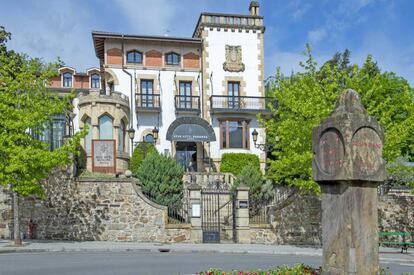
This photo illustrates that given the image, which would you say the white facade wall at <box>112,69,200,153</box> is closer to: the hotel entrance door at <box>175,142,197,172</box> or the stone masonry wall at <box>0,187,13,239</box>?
the hotel entrance door at <box>175,142,197,172</box>

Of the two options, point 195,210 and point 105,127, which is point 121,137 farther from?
point 195,210

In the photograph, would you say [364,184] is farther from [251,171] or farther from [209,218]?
[251,171]

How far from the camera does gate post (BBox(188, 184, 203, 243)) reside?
69.1 ft

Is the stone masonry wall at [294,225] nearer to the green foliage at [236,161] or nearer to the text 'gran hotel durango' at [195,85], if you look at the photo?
the green foliage at [236,161]

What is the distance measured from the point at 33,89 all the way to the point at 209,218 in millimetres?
10177

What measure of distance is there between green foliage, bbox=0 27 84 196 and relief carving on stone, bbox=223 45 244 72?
58.9 ft

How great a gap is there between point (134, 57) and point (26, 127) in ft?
57.6

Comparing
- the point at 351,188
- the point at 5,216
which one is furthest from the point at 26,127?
the point at 351,188

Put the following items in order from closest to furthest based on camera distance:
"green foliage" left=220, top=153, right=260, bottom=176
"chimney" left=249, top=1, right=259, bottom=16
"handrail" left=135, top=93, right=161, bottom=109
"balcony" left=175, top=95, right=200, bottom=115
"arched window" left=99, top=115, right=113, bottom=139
Answer: "arched window" left=99, top=115, right=113, bottom=139
"green foliage" left=220, top=153, right=260, bottom=176
"handrail" left=135, top=93, right=161, bottom=109
"balcony" left=175, top=95, right=200, bottom=115
"chimney" left=249, top=1, right=259, bottom=16

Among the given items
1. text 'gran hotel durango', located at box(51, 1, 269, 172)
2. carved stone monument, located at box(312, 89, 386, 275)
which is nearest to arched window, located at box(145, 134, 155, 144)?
text 'gran hotel durango', located at box(51, 1, 269, 172)

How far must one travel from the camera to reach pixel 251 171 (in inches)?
1062

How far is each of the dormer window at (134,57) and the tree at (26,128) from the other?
14818mm

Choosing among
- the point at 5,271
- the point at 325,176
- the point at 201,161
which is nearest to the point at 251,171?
the point at 201,161

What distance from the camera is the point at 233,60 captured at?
36688mm
